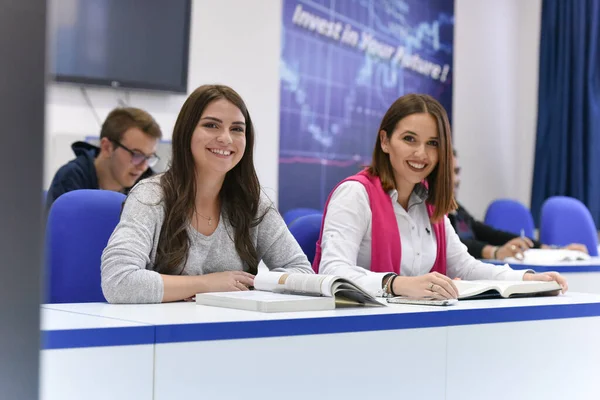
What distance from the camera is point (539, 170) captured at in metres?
6.48

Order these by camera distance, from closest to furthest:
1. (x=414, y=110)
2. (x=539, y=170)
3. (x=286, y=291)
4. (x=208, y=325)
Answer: (x=208, y=325), (x=286, y=291), (x=414, y=110), (x=539, y=170)

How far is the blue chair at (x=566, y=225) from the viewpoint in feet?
15.5

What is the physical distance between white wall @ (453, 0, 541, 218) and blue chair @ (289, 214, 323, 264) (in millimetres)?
3916

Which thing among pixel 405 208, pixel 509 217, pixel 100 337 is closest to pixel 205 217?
pixel 405 208

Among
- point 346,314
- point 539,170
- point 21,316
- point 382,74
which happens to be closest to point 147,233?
point 346,314

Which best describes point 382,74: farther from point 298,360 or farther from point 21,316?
point 21,316

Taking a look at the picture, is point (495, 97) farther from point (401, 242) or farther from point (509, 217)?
point (401, 242)

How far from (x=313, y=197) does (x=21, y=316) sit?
192 inches

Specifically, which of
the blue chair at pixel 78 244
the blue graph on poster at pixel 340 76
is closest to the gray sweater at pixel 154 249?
the blue chair at pixel 78 244

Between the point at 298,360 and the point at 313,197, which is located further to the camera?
the point at 313,197

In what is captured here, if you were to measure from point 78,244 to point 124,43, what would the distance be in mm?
2223

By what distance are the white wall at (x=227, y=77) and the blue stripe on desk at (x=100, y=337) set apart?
2842 millimetres

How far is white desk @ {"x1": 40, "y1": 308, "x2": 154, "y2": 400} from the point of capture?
1.15 metres

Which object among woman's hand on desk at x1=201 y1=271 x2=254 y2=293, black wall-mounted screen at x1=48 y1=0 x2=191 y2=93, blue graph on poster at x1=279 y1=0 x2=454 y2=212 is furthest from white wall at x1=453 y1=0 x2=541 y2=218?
woman's hand on desk at x1=201 y1=271 x2=254 y2=293
